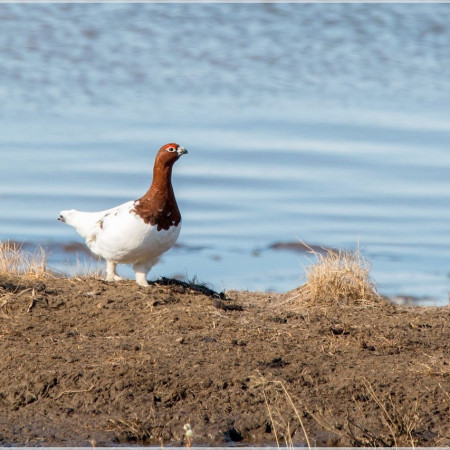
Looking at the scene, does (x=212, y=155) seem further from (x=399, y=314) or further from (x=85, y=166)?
(x=399, y=314)

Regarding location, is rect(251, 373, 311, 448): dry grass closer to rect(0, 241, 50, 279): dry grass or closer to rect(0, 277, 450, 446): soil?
rect(0, 277, 450, 446): soil

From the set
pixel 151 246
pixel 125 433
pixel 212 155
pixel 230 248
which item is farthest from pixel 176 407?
pixel 212 155

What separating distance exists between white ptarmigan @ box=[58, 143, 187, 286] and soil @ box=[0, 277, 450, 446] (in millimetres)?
404

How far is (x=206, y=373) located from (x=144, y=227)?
78.3 inches

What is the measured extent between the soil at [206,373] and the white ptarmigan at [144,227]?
404 mm

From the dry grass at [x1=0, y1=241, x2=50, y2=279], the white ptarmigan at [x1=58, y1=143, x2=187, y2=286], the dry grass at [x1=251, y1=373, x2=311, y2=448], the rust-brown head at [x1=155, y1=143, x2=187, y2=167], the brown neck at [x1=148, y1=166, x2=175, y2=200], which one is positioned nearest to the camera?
the dry grass at [x1=251, y1=373, x2=311, y2=448]

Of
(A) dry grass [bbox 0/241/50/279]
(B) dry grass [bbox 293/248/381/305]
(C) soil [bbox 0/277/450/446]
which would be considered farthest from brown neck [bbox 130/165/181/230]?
(B) dry grass [bbox 293/248/381/305]

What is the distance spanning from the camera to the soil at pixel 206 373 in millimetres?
6930

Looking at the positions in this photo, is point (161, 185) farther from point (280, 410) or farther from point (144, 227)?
point (280, 410)

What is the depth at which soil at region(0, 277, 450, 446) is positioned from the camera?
6930mm

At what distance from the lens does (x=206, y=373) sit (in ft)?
24.3

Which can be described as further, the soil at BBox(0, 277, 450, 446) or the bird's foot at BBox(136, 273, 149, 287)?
the bird's foot at BBox(136, 273, 149, 287)

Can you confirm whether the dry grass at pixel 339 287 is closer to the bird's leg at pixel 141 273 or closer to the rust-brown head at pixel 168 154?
the bird's leg at pixel 141 273

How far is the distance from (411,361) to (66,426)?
2.38 meters
